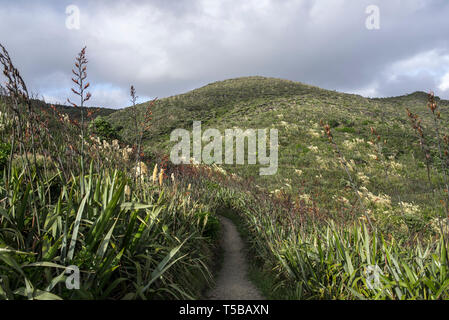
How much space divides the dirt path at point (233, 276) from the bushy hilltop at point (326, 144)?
1887 millimetres

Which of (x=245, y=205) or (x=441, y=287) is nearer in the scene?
(x=441, y=287)

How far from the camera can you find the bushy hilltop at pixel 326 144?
9453mm

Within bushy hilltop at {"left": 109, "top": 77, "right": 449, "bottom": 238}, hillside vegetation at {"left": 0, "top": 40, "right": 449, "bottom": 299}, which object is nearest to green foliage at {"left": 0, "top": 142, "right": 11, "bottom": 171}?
hillside vegetation at {"left": 0, "top": 40, "right": 449, "bottom": 299}

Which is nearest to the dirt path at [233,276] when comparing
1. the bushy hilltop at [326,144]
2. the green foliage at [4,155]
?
the bushy hilltop at [326,144]

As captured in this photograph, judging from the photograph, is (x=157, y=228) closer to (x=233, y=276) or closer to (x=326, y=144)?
(x=233, y=276)

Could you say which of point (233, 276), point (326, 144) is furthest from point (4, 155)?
point (326, 144)

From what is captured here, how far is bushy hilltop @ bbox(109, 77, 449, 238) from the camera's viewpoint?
9.45 meters

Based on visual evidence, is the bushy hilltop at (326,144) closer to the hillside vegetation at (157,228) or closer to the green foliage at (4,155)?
the hillside vegetation at (157,228)

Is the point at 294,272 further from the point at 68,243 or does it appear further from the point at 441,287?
the point at 68,243

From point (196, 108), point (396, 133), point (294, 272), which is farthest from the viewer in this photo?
point (196, 108)
